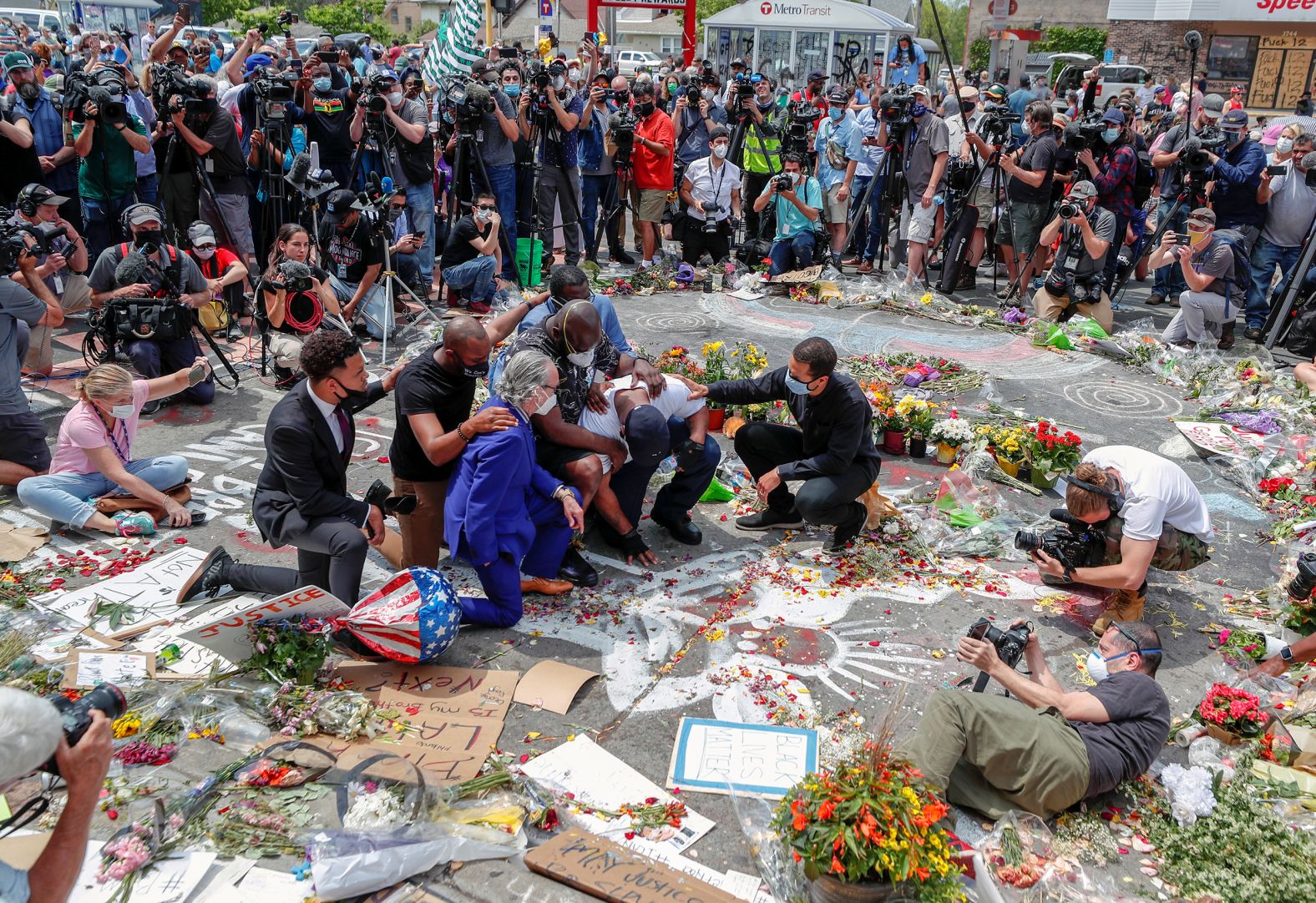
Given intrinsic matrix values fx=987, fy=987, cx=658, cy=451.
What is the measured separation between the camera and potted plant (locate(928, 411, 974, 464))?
6.30 meters

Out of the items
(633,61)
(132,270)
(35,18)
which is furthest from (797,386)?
(633,61)

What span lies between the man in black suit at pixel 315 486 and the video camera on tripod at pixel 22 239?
8.75 ft

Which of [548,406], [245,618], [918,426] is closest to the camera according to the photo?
[245,618]

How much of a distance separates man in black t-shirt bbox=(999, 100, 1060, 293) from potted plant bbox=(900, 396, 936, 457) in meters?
3.92

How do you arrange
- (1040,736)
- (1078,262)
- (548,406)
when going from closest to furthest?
(1040,736) → (548,406) → (1078,262)

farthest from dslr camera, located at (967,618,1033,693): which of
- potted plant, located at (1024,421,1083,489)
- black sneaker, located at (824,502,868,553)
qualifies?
potted plant, located at (1024,421,1083,489)

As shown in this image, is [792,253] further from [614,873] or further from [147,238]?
[614,873]

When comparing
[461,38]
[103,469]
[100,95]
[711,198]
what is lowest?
[103,469]

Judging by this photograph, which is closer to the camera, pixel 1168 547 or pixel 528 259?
pixel 1168 547

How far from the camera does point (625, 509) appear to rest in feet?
17.4

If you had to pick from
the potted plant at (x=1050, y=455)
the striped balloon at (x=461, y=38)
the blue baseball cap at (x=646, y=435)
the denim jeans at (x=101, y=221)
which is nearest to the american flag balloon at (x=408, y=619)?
the blue baseball cap at (x=646, y=435)

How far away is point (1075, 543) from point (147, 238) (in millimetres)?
6273

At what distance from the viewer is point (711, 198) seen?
10.2 metres

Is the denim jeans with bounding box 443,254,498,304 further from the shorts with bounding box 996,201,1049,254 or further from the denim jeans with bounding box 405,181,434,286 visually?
the shorts with bounding box 996,201,1049,254
